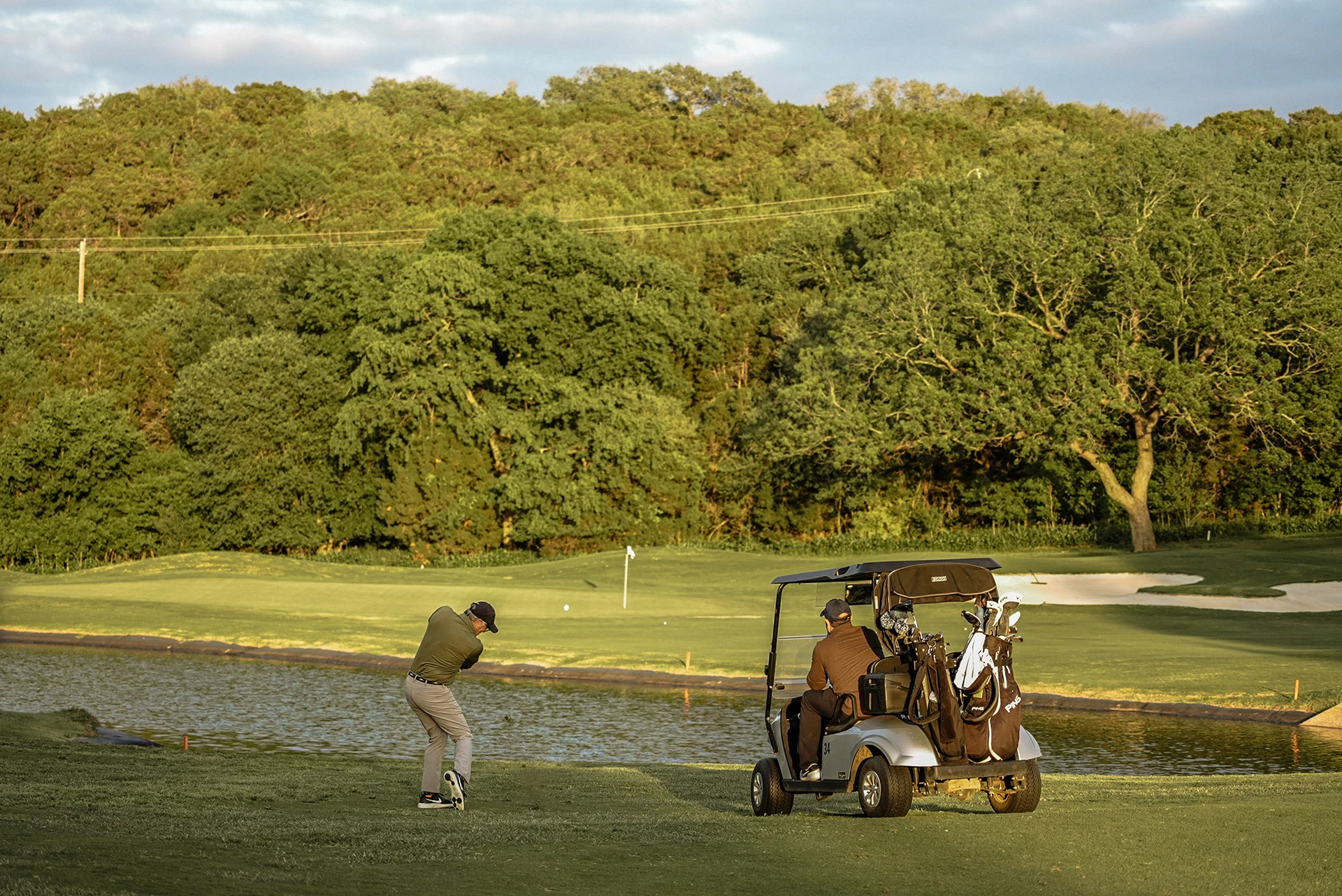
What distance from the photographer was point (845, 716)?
11.1 m

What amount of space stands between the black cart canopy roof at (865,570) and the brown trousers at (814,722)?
91 cm

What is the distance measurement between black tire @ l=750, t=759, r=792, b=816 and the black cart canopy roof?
1.55 meters

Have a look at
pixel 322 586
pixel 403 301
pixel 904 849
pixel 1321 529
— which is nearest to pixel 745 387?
pixel 403 301

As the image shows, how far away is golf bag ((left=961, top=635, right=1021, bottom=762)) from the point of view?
10305mm

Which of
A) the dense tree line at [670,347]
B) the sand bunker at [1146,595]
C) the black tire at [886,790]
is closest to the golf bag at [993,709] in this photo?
the black tire at [886,790]

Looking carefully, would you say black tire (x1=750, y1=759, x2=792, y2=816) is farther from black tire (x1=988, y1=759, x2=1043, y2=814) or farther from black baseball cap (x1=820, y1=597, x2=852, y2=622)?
black tire (x1=988, y1=759, x2=1043, y2=814)

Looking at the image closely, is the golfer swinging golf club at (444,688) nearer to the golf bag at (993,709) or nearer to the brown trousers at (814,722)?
the brown trousers at (814,722)

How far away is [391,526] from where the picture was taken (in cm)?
6391

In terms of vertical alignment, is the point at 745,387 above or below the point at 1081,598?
above

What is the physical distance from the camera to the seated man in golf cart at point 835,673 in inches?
438

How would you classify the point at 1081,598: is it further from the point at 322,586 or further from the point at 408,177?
the point at 408,177

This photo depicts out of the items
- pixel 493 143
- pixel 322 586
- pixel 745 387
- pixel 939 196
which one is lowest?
pixel 322 586

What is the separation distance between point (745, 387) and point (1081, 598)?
34.2 m

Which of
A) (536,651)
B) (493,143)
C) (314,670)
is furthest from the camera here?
(493,143)
